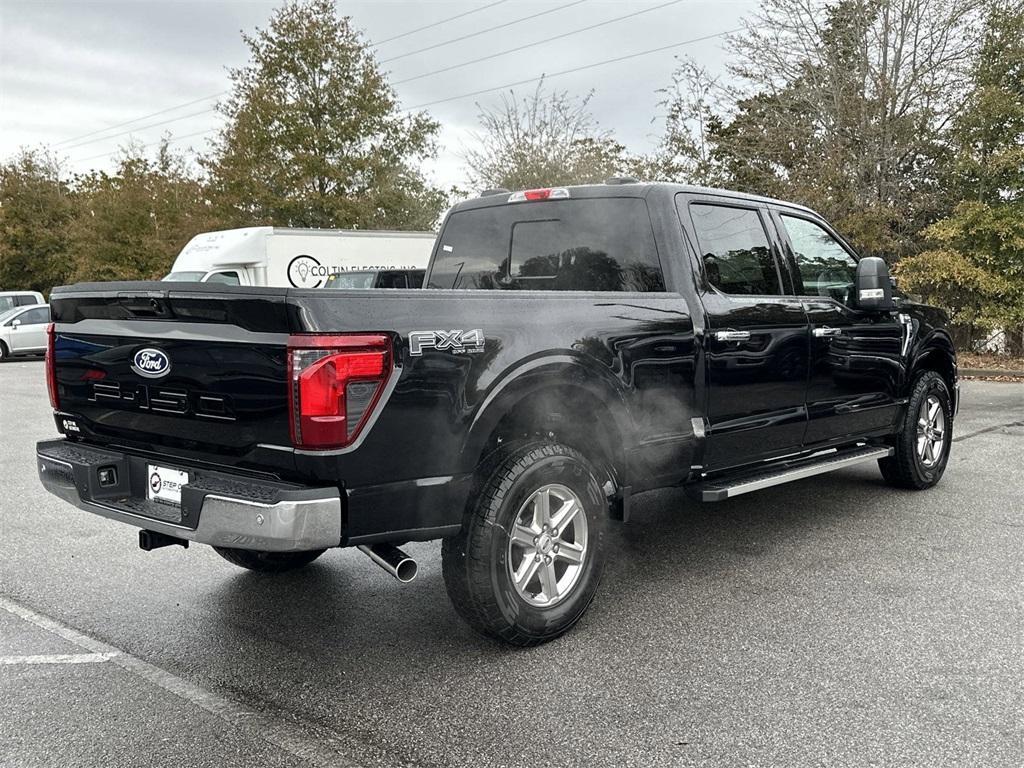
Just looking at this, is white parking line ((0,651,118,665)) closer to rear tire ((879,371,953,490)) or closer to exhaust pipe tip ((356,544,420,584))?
exhaust pipe tip ((356,544,420,584))

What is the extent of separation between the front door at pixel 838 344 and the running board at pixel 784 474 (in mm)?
121

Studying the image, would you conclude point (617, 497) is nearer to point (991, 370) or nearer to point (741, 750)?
point (741, 750)

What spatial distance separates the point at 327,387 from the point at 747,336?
94.6 inches

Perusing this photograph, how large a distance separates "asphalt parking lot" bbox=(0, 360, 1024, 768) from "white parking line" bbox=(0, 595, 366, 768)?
10mm

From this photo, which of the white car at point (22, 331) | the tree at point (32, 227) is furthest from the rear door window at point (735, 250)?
the tree at point (32, 227)

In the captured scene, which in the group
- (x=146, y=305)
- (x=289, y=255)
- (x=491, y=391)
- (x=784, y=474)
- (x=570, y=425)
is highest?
(x=289, y=255)

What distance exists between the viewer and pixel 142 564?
479 cm

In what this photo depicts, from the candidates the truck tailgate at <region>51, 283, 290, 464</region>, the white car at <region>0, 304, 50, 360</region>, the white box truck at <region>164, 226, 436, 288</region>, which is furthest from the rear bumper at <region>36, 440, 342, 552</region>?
the white car at <region>0, 304, 50, 360</region>

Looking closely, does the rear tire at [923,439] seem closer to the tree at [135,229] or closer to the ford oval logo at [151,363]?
the ford oval logo at [151,363]

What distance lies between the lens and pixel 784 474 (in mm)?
4656

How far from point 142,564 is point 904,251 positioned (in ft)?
50.0

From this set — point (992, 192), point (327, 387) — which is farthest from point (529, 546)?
point (992, 192)

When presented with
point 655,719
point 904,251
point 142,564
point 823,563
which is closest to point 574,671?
point 655,719

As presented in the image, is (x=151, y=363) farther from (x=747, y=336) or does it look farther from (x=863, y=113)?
Result: (x=863, y=113)
